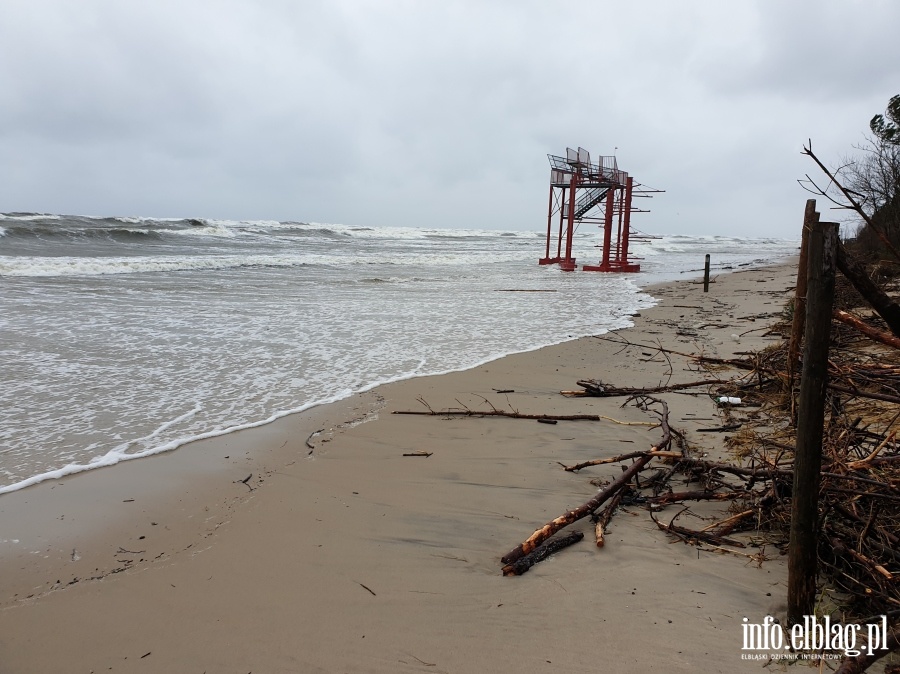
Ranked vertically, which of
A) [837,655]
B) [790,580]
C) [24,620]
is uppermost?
[790,580]

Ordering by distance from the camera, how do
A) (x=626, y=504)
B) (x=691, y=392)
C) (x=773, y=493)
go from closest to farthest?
(x=773, y=493)
(x=626, y=504)
(x=691, y=392)

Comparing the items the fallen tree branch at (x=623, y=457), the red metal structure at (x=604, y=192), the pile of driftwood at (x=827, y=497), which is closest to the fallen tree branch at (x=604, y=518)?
the pile of driftwood at (x=827, y=497)

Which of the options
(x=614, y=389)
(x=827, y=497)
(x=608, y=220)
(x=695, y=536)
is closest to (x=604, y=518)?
(x=695, y=536)

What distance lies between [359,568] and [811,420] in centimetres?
209

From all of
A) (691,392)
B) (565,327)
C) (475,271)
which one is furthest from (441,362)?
(475,271)

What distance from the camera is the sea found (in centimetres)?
486

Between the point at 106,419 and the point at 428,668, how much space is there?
158 inches

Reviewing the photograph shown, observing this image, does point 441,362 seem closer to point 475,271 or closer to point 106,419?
point 106,419

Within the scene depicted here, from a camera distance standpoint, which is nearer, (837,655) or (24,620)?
(837,655)

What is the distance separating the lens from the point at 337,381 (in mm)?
6402

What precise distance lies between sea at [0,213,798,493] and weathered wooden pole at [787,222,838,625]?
407cm

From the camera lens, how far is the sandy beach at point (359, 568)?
2285 millimetres

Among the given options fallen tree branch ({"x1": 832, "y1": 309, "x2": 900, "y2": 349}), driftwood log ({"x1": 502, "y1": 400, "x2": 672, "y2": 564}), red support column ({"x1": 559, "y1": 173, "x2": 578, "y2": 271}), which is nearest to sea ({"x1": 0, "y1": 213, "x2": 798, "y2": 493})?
driftwood log ({"x1": 502, "y1": 400, "x2": 672, "y2": 564})

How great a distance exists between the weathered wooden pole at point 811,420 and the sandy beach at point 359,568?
0.23 m
